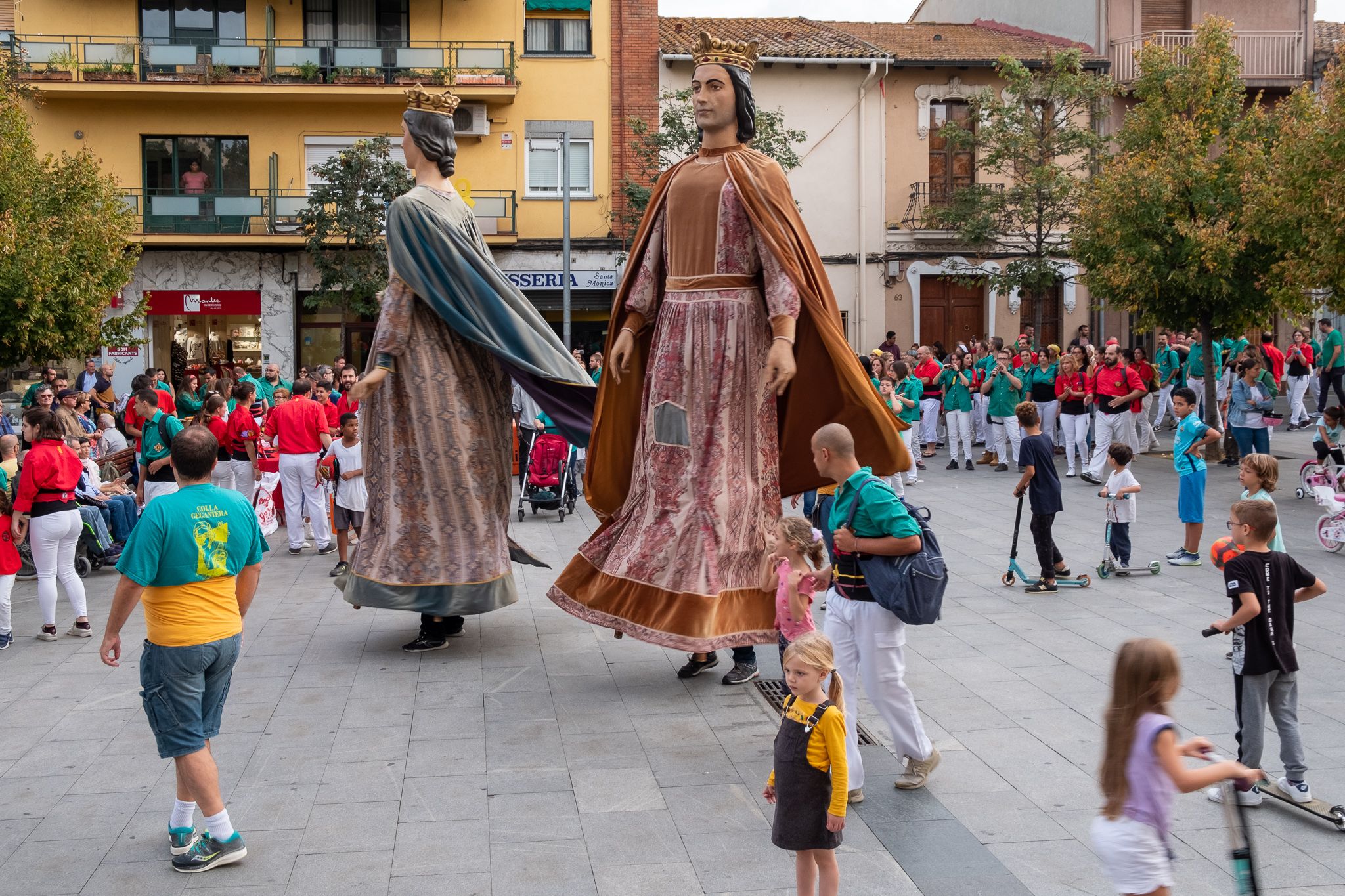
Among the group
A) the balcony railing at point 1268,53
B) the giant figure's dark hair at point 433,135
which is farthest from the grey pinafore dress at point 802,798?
the balcony railing at point 1268,53

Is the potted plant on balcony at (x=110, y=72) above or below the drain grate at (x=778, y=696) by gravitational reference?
above

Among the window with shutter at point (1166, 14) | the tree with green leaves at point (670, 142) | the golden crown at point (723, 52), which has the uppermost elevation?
the window with shutter at point (1166, 14)

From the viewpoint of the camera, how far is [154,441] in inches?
422

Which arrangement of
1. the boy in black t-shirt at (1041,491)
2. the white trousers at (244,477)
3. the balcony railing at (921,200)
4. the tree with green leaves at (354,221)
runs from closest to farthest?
1. the boy in black t-shirt at (1041,491)
2. the white trousers at (244,477)
3. the tree with green leaves at (354,221)
4. the balcony railing at (921,200)

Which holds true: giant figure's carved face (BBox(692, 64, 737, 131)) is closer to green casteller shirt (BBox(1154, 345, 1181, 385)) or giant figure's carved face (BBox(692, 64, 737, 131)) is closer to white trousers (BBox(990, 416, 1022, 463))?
white trousers (BBox(990, 416, 1022, 463))

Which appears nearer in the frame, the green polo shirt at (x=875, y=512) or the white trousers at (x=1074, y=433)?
the green polo shirt at (x=875, y=512)

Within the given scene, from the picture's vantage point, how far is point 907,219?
28.0 m

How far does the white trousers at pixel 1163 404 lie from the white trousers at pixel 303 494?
14.3m

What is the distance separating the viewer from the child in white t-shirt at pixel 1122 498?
9.46m

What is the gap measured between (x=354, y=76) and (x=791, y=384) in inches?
856

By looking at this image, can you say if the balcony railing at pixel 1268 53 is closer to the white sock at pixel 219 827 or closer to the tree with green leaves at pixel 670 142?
the tree with green leaves at pixel 670 142

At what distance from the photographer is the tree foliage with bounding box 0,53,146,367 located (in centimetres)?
1458

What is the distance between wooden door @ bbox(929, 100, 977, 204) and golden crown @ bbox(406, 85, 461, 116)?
72.4 ft

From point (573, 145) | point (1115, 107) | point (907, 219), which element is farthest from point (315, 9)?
point (1115, 107)
